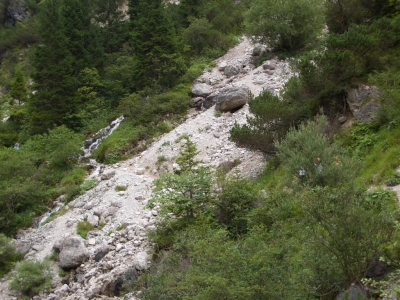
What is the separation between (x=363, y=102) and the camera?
40.5ft

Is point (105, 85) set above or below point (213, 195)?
above

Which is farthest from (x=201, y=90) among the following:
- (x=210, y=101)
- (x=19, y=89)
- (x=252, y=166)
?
(x=19, y=89)

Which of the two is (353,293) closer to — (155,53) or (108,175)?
(108,175)

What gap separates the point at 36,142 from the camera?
871 inches

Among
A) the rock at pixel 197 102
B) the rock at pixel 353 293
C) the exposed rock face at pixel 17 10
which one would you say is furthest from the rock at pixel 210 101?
the exposed rock face at pixel 17 10

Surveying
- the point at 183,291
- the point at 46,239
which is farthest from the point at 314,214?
the point at 46,239

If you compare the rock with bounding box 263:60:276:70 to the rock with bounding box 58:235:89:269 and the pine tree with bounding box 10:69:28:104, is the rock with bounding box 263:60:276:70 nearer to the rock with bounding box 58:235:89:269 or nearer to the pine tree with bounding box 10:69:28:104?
the rock with bounding box 58:235:89:269

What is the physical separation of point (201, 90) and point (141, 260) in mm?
12901

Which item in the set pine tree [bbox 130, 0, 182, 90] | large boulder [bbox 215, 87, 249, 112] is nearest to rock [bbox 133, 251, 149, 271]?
large boulder [bbox 215, 87, 249, 112]

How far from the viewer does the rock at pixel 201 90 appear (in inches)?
881

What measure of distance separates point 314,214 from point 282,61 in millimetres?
16222

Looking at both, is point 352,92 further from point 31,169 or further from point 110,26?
point 110,26

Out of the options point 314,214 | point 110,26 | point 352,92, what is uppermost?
point 110,26

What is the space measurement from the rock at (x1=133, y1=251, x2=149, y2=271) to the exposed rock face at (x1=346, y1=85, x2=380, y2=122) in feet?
23.2
